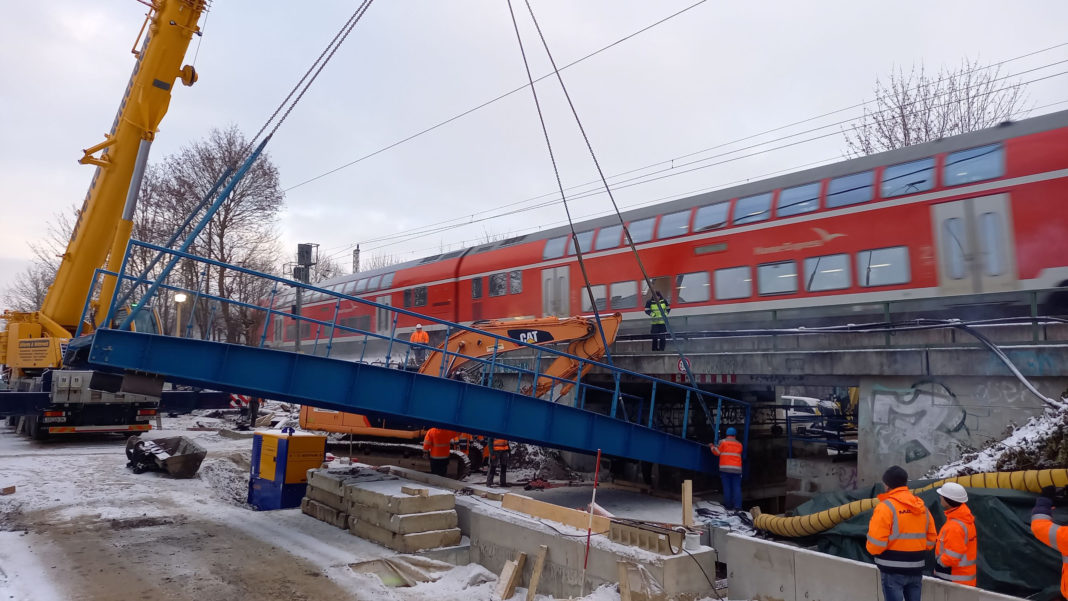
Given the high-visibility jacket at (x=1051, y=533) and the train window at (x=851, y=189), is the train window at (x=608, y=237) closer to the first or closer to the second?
the train window at (x=851, y=189)

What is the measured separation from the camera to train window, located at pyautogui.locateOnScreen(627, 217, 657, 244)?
15711 mm

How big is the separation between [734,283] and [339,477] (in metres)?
8.54

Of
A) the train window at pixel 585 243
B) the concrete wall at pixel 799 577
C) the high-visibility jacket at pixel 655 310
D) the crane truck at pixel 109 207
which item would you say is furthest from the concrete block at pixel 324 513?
the train window at pixel 585 243

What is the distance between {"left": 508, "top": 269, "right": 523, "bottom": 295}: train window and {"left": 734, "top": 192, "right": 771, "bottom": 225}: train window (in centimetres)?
663

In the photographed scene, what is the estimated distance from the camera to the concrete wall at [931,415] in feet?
28.0

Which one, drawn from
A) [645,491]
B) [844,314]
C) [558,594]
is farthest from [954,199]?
[558,594]

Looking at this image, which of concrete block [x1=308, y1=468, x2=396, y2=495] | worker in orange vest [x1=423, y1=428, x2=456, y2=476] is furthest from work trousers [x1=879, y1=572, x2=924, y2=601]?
worker in orange vest [x1=423, y1=428, x2=456, y2=476]

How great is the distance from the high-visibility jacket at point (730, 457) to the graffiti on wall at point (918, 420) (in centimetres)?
222

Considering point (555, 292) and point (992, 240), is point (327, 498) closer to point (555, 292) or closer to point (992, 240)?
point (555, 292)

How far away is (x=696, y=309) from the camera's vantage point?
46.8 ft

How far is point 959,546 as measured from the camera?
5.56 m

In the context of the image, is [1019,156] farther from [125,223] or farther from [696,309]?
[125,223]

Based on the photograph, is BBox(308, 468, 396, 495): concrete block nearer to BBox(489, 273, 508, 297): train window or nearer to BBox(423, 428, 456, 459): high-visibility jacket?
BBox(423, 428, 456, 459): high-visibility jacket

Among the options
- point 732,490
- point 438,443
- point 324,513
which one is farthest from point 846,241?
point 324,513
